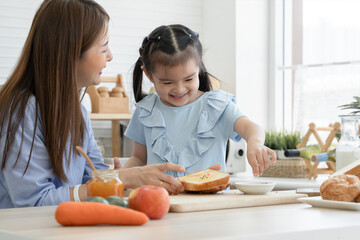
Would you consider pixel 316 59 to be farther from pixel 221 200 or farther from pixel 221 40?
pixel 221 200

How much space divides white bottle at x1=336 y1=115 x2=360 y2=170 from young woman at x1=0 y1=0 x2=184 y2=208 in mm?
→ 879

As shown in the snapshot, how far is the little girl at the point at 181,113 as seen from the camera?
1.98 m

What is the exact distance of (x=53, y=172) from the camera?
1.60 m

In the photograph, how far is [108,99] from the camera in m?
3.60

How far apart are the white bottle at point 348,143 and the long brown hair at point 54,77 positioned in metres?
1.03

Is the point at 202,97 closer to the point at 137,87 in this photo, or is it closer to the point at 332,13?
the point at 137,87

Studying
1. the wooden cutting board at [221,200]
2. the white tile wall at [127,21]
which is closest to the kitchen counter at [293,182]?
the white tile wall at [127,21]

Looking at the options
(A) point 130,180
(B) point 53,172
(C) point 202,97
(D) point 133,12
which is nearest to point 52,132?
(B) point 53,172

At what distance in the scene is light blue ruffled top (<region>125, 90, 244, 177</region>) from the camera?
80.0 inches

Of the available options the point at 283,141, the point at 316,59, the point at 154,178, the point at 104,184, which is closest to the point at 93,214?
the point at 104,184

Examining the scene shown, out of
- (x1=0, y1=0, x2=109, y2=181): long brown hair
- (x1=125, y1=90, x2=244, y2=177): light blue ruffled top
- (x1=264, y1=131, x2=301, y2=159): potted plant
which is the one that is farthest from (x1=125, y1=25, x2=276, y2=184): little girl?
(x1=264, y1=131, x2=301, y2=159): potted plant

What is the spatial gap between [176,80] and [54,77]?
1.56 ft

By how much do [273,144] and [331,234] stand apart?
2.37 metres

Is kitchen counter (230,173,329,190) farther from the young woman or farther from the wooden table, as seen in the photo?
the young woman
